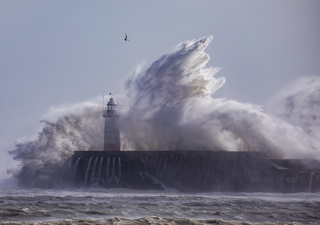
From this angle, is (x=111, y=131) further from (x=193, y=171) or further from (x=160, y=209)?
(x=160, y=209)

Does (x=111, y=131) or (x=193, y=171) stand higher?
(x=111, y=131)

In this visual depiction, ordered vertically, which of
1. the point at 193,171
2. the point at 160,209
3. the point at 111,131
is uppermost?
the point at 111,131

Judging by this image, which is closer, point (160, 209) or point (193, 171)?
point (160, 209)

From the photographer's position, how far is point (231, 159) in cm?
3291

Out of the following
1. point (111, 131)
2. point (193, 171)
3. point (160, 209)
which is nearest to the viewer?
point (160, 209)

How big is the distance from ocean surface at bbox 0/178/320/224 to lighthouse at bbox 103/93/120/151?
12.6m

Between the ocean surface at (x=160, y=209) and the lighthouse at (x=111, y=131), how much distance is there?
41.2 ft

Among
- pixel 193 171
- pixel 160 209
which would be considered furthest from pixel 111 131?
pixel 160 209

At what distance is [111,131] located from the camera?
4066 cm

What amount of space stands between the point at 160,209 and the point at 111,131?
19.3 m

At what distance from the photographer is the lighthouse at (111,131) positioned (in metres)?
40.4

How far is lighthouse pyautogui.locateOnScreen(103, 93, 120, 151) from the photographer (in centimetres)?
4044

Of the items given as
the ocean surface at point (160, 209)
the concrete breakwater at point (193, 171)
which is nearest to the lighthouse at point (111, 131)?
the concrete breakwater at point (193, 171)

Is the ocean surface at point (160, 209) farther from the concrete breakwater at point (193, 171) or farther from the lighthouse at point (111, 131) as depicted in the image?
the lighthouse at point (111, 131)
